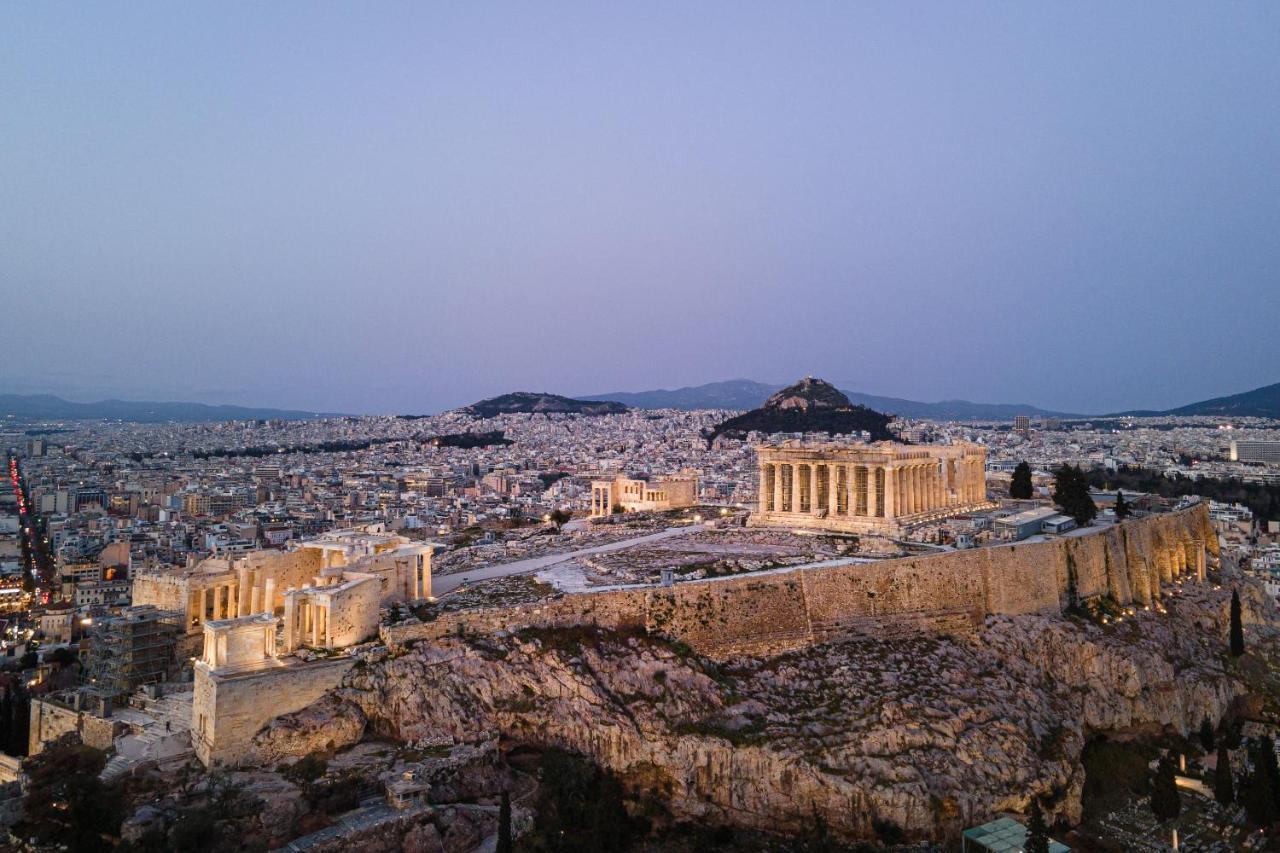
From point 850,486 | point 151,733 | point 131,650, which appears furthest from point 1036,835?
point 131,650

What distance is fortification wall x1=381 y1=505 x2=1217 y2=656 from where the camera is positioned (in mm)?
29219

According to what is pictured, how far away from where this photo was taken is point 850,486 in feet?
142

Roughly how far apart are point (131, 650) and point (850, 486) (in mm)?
30244

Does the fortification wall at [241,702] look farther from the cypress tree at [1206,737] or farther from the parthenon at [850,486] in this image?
the cypress tree at [1206,737]

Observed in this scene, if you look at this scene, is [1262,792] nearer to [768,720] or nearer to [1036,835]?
[1036,835]

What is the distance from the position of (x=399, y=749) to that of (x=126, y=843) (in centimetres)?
653

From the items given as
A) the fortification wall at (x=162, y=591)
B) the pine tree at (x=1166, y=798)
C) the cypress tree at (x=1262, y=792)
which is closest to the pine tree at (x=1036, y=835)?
the pine tree at (x=1166, y=798)

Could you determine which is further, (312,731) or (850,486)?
(850,486)

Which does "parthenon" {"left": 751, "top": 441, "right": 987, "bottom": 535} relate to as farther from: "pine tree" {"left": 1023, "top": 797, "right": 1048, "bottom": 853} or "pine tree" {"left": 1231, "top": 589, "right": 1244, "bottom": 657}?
"pine tree" {"left": 1023, "top": 797, "right": 1048, "bottom": 853}

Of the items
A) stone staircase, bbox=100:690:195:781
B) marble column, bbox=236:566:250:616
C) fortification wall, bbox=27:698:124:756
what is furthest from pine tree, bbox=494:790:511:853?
marble column, bbox=236:566:250:616

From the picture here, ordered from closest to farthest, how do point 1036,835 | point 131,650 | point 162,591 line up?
1. point 1036,835
2. point 131,650
3. point 162,591

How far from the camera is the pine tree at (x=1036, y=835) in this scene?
22797 millimetres

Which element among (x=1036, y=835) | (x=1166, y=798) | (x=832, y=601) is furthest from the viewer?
Result: (x=832, y=601)

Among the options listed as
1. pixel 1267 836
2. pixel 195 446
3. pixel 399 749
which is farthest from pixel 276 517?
pixel 195 446
